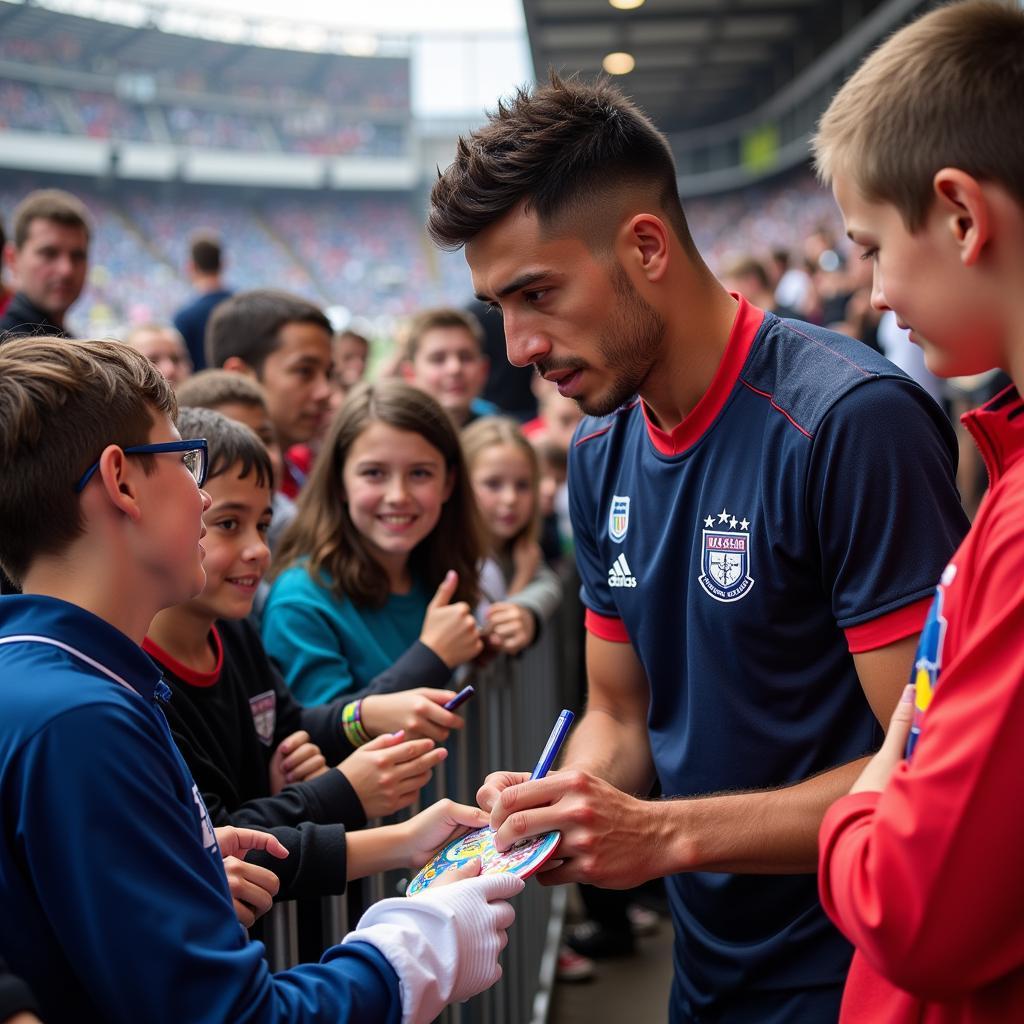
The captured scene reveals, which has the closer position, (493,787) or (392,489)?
(493,787)

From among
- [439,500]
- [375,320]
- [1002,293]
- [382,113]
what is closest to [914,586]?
[1002,293]

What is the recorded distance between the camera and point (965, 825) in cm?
99

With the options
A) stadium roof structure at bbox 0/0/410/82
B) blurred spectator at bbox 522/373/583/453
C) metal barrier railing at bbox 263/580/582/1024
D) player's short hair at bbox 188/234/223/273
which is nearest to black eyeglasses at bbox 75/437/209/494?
metal barrier railing at bbox 263/580/582/1024

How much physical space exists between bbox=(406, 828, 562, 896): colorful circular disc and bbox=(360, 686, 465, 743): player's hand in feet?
1.75

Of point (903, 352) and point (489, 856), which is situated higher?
point (903, 352)

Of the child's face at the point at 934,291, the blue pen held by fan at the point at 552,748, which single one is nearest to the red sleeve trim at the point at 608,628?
the blue pen held by fan at the point at 552,748

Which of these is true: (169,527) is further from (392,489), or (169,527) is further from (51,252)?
(51,252)

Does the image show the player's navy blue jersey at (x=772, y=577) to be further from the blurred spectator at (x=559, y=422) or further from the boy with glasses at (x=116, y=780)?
the blurred spectator at (x=559, y=422)

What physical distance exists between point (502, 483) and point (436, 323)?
1.14 m

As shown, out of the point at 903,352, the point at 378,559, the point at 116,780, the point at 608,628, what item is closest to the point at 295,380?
the point at 378,559

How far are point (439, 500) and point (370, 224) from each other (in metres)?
38.8

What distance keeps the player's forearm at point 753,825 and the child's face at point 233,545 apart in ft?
3.13

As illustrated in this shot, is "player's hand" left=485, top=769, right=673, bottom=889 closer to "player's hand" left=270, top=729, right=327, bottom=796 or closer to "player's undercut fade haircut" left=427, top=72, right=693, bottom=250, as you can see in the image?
"player's hand" left=270, top=729, right=327, bottom=796

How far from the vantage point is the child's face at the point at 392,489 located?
299cm
